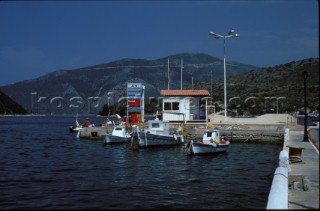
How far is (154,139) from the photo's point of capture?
4778 centimetres

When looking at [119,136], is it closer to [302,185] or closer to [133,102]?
[133,102]

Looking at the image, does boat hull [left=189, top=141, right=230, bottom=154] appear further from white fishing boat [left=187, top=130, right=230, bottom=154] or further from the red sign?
the red sign

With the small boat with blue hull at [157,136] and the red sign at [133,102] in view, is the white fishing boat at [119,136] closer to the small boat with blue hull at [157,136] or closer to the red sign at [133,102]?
the small boat with blue hull at [157,136]

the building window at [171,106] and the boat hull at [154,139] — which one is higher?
the building window at [171,106]

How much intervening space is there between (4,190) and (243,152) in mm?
26235

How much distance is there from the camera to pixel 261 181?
2461cm

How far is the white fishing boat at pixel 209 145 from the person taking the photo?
38875mm

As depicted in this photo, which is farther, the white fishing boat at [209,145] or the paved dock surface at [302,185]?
the white fishing boat at [209,145]

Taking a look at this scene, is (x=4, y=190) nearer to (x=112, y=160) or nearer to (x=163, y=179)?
(x=163, y=179)

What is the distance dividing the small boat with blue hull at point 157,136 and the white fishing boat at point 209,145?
8.08m

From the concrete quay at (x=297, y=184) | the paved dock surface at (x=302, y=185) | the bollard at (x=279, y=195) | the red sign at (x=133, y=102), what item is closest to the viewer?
the concrete quay at (x=297, y=184)

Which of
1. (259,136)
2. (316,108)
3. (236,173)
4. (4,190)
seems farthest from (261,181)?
(259,136)

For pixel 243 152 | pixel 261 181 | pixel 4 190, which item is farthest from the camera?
pixel 243 152

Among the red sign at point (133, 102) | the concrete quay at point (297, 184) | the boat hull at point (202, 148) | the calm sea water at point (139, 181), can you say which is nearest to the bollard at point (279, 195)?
the concrete quay at point (297, 184)
